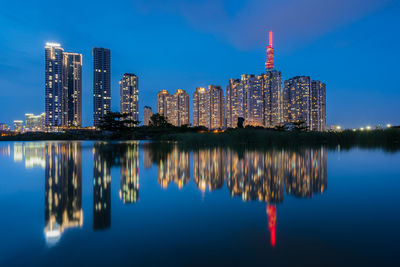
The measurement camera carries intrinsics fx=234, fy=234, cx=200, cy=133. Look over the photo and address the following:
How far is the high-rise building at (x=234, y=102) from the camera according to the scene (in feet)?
504

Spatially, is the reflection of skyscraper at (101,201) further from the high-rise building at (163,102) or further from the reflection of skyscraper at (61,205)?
the high-rise building at (163,102)

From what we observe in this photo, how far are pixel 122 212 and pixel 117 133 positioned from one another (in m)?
49.0

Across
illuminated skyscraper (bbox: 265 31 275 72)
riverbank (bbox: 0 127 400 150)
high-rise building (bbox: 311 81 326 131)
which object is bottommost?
riverbank (bbox: 0 127 400 150)

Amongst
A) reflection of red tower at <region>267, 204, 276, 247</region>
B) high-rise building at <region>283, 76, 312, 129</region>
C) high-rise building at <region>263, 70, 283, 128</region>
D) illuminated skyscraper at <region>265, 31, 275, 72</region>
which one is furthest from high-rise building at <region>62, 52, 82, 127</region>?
reflection of red tower at <region>267, 204, 276, 247</region>

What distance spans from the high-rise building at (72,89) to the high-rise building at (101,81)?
524 inches

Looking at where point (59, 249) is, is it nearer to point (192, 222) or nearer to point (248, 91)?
point (192, 222)

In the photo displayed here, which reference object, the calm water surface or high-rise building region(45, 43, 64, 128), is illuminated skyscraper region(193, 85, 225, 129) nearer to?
high-rise building region(45, 43, 64, 128)

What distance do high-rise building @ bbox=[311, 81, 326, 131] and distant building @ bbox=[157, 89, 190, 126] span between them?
86.4m

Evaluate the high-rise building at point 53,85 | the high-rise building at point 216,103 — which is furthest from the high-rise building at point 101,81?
the high-rise building at point 216,103

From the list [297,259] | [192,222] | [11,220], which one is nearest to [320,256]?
[297,259]

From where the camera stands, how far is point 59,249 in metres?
2.77

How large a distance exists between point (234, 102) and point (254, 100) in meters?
17.9

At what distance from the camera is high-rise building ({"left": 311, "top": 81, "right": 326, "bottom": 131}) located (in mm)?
151000

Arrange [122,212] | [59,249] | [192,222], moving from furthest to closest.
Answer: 1. [122,212]
2. [192,222]
3. [59,249]
